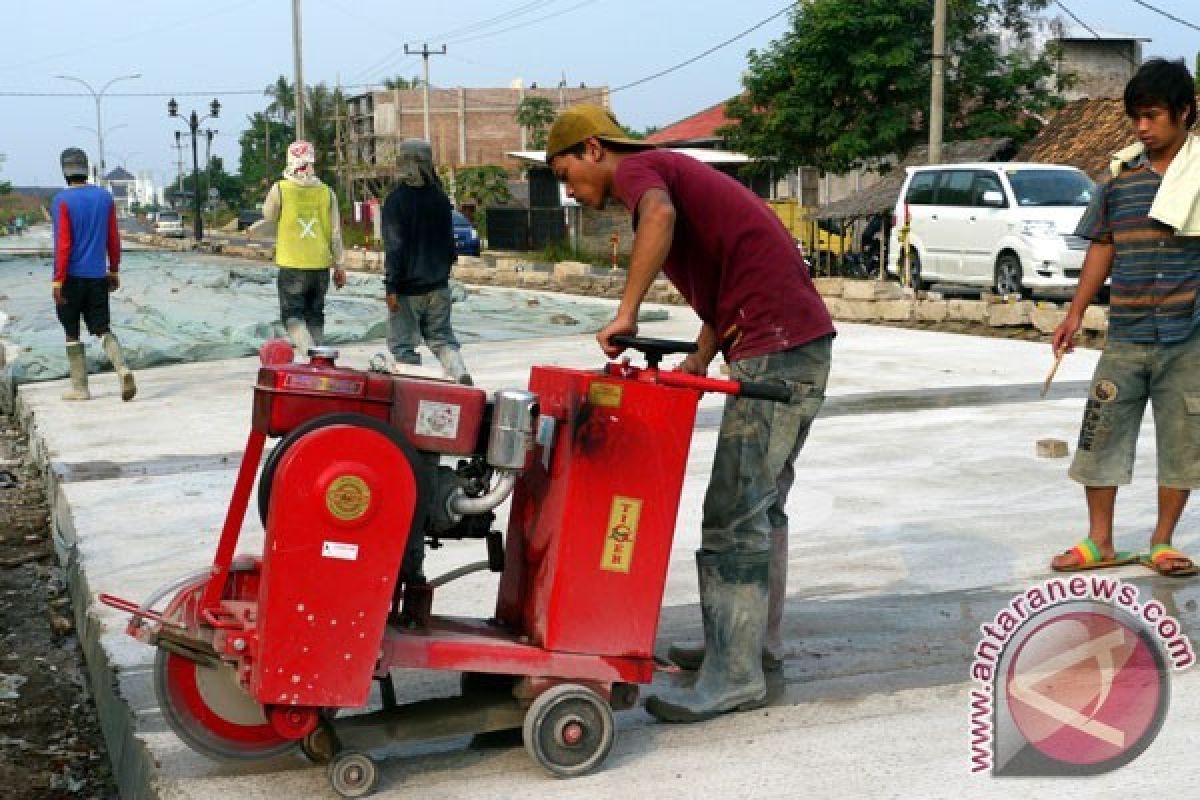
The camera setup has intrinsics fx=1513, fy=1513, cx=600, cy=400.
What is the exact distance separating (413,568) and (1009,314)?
503 inches

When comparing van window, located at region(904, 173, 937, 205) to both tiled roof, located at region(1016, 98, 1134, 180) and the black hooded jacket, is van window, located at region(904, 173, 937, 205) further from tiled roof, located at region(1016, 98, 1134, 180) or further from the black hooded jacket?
the black hooded jacket

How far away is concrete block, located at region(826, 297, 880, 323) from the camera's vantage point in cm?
1753

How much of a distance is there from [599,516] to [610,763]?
667mm

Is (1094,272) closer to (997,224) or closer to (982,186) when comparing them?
(997,224)

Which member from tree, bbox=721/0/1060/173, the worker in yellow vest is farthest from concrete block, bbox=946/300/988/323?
tree, bbox=721/0/1060/173

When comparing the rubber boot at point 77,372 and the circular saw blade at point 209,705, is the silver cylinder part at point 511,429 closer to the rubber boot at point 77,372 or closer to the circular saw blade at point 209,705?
the circular saw blade at point 209,705

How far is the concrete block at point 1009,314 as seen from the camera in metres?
15.7

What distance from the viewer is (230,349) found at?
14.1m

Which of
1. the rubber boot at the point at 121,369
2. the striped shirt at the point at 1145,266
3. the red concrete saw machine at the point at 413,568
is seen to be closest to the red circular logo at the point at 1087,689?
the red concrete saw machine at the point at 413,568

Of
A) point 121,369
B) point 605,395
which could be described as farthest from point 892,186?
point 605,395

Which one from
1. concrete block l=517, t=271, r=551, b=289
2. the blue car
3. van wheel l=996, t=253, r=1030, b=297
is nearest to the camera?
van wheel l=996, t=253, r=1030, b=297

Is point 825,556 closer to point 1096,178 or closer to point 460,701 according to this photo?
point 460,701

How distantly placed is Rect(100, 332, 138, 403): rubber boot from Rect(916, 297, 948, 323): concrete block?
9.11 m

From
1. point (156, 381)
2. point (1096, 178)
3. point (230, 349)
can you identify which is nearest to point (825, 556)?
point (156, 381)
